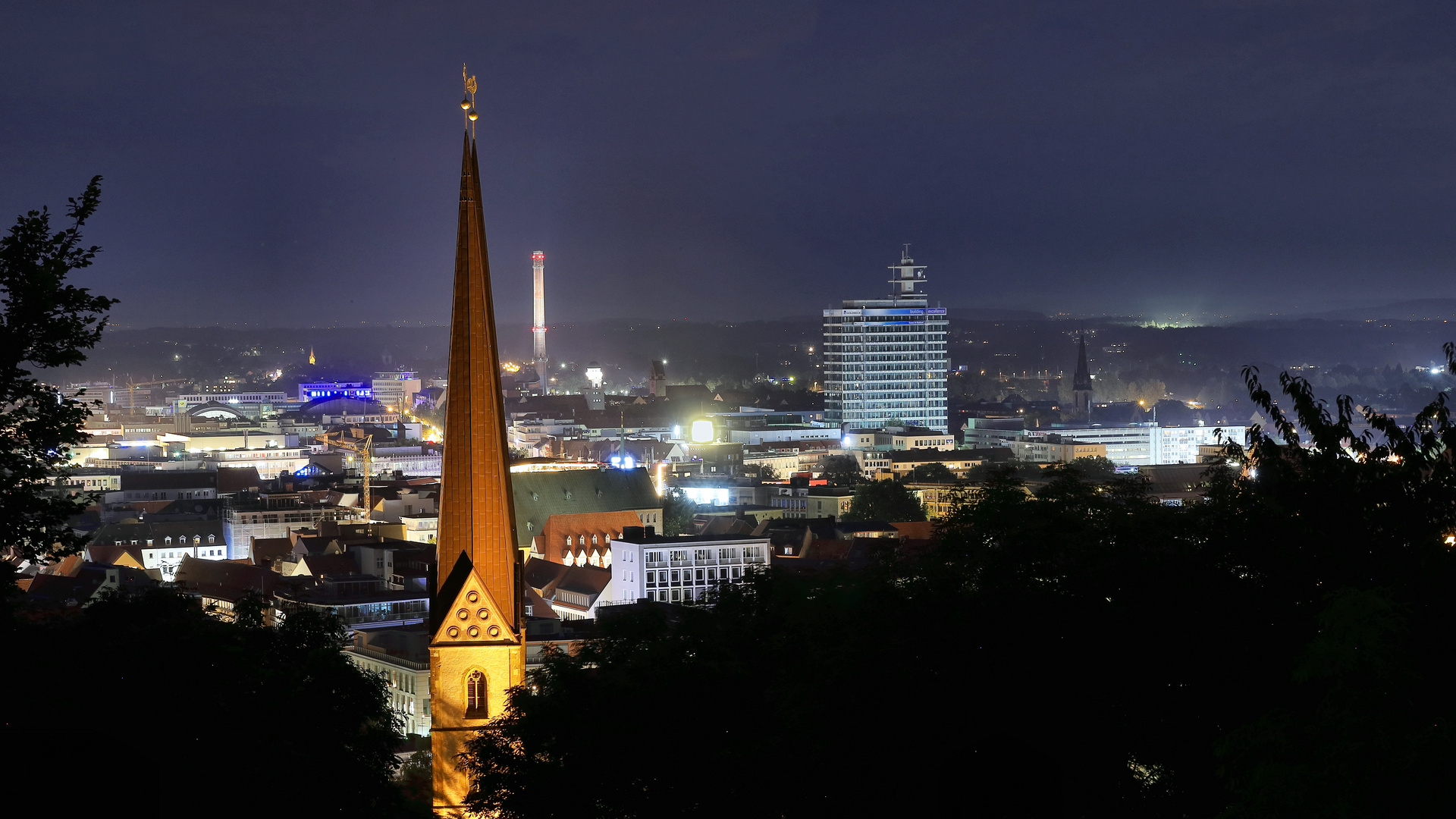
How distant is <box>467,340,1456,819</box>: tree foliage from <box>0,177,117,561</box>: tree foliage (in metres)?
6.80

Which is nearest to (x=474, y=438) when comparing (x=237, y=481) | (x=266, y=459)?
(x=237, y=481)

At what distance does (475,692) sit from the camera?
77.2 feet

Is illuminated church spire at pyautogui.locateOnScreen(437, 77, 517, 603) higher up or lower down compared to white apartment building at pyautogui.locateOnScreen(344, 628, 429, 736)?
higher up

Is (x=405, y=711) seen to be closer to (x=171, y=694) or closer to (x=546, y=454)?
(x=171, y=694)

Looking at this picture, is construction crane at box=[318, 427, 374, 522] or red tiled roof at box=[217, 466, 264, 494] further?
construction crane at box=[318, 427, 374, 522]

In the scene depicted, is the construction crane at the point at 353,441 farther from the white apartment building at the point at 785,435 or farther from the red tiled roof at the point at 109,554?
the red tiled roof at the point at 109,554

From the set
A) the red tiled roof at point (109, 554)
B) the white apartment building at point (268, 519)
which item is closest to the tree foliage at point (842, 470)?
the white apartment building at point (268, 519)

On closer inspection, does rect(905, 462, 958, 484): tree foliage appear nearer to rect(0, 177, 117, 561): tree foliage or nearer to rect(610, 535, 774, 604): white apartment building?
rect(610, 535, 774, 604): white apartment building

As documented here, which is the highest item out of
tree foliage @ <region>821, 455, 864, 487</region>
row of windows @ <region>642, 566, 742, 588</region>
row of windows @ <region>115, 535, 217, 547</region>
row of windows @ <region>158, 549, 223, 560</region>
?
tree foliage @ <region>821, 455, 864, 487</region>

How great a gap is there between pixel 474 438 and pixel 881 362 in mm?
157548

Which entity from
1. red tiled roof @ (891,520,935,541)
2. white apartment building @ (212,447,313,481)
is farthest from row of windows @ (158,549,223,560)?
white apartment building @ (212,447,313,481)

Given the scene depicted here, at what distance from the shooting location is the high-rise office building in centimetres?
17950

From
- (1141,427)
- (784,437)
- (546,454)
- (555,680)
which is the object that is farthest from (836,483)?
(555,680)

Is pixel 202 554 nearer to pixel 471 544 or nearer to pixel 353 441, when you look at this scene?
pixel 353 441
